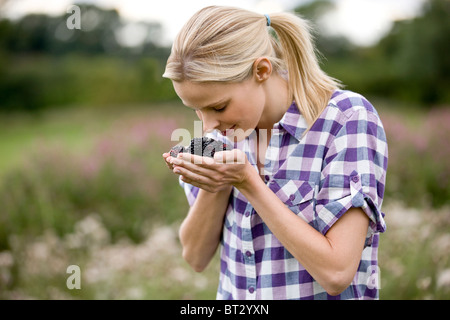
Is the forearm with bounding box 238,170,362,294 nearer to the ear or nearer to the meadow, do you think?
the ear

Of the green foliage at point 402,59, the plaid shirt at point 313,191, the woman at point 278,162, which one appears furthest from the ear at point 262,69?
the green foliage at point 402,59

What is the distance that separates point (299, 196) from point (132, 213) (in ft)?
9.55

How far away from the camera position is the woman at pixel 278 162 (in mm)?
1529

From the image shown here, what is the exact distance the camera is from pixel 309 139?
64.5 inches

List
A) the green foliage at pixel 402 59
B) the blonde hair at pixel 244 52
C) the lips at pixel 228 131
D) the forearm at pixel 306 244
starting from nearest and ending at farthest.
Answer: the forearm at pixel 306 244 → the blonde hair at pixel 244 52 → the lips at pixel 228 131 → the green foliage at pixel 402 59

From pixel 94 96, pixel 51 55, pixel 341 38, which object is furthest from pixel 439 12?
pixel 51 55

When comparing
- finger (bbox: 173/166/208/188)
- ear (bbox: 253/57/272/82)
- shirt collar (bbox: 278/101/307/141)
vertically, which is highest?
ear (bbox: 253/57/272/82)

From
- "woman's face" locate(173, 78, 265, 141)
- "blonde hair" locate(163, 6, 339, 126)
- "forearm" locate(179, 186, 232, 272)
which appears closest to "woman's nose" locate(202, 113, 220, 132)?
"woman's face" locate(173, 78, 265, 141)

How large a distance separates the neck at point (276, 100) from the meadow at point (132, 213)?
180 cm

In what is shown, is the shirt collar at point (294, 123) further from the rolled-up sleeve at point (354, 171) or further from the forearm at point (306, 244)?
the forearm at point (306, 244)

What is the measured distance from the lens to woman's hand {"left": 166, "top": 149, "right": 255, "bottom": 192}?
153 cm

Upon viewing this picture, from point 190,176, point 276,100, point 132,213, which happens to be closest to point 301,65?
point 276,100

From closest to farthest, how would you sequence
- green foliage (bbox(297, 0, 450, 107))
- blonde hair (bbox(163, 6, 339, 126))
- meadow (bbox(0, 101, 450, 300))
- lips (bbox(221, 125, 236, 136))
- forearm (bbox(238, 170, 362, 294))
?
forearm (bbox(238, 170, 362, 294)), blonde hair (bbox(163, 6, 339, 126)), lips (bbox(221, 125, 236, 136)), meadow (bbox(0, 101, 450, 300)), green foliage (bbox(297, 0, 450, 107))
